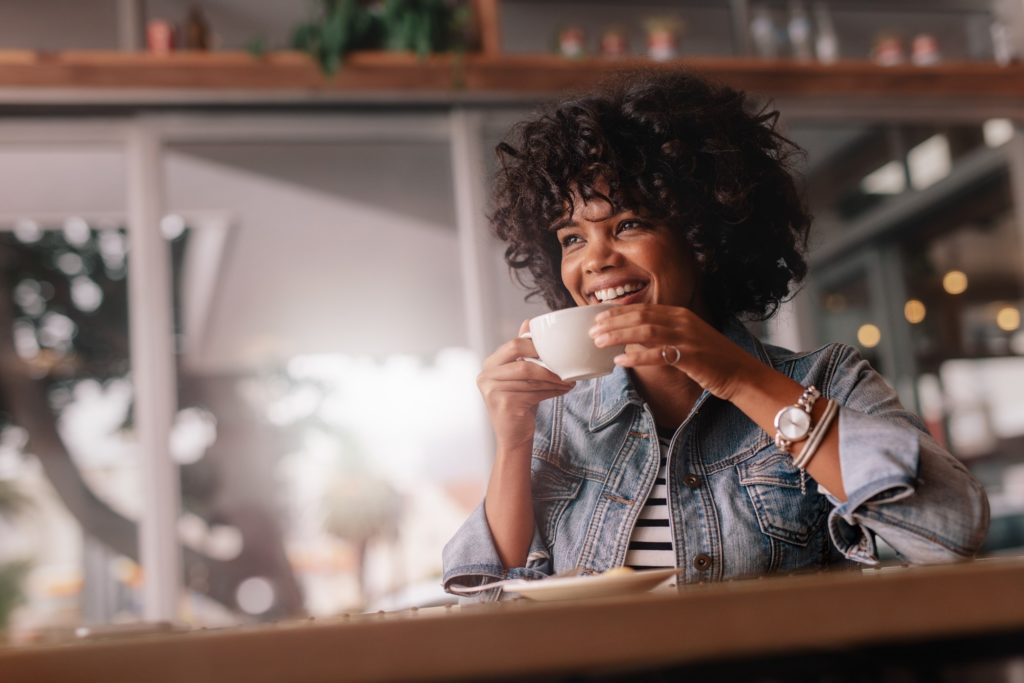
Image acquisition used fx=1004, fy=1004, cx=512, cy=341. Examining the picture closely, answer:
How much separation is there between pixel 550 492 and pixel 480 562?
99 mm

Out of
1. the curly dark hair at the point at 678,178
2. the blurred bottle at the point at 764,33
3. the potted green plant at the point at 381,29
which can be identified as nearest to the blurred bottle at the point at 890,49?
the blurred bottle at the point at 764,33

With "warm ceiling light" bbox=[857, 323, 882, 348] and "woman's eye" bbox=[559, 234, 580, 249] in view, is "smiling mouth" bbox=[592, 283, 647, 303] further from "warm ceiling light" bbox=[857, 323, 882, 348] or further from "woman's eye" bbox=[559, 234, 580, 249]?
"warm ceiling light" bbox=[857, 323, 882, 348]

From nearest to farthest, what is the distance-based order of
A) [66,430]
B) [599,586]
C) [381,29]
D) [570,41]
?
[599,586]
[66,430]
[381,29]
[570,41]

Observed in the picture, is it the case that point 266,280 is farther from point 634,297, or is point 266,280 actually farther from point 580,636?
point 580,636

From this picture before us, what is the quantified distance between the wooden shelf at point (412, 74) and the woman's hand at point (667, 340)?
190 centimetres

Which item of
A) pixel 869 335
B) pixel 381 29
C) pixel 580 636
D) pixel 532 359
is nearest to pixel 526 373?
pixel 532 359

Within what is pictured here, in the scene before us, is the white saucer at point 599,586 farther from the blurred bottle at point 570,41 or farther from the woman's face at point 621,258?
the blurred bottle at point 570,41

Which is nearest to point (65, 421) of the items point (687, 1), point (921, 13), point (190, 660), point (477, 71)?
point (477, 71)

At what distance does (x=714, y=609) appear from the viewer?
41cm

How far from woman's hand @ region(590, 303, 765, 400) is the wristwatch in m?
0.05

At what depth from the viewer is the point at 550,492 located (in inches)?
38.0

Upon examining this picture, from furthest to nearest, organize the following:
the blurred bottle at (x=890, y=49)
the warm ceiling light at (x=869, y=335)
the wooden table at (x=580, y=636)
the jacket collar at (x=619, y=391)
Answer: the blurred bottle at (x=890, y=49)
the warm ceiling light at (x=869, y=335)
the jacket collar at (x=619, y=391)
the wooden table at (x=580, y=636)

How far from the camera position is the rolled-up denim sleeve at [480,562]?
917mm

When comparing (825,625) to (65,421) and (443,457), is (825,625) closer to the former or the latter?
(443,457)
